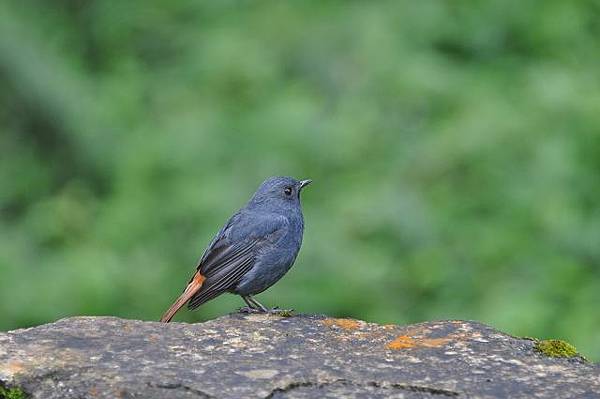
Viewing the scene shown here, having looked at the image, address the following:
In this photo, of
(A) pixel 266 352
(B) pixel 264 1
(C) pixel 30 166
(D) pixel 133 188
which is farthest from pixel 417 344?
(B) pixel 264 1

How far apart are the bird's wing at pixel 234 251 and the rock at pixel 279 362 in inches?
42.3

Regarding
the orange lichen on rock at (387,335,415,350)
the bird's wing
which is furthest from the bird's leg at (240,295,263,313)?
the orange lichen on rock at (387,335,415,350)

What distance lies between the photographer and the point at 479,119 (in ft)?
27.2

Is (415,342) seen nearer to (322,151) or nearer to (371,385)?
(371,385)

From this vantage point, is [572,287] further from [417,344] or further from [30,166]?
[30,166]

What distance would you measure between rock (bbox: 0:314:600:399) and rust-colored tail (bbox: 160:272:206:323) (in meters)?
1.02

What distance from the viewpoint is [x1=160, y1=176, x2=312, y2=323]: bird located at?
5617mm

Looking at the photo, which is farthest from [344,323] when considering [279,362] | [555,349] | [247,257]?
[247,257]

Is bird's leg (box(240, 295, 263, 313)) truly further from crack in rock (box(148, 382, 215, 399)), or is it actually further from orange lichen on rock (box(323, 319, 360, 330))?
crack in rock (box(148, 382, 215, 399))

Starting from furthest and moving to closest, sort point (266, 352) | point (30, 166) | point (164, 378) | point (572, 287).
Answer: point (30, 166), point (572, 287), point (266, 352), point (164, 378)

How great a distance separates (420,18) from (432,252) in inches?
104

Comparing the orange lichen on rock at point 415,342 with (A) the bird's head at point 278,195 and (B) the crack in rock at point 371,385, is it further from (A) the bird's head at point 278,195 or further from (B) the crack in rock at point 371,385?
(A) the bird's head at point 278,195

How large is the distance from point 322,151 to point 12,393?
4519 mm

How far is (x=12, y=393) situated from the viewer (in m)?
3.84
